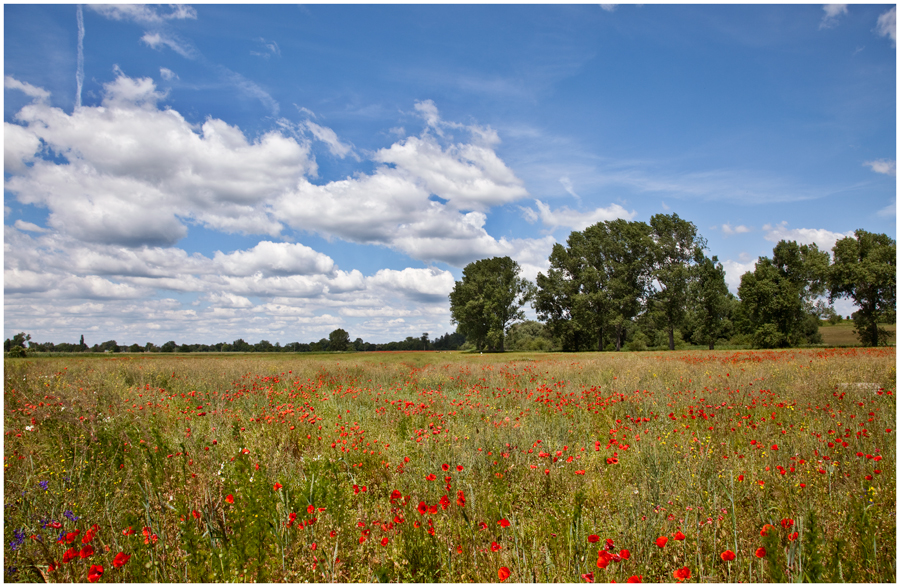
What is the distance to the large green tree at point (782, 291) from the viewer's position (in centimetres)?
4397

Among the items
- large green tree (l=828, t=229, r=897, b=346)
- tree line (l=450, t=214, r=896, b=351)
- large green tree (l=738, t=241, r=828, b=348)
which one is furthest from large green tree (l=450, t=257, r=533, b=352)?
large green tree (l=828, t=229, r=897, b=346)

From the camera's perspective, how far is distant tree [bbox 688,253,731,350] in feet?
152

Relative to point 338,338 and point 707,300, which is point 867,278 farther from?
point 338,338

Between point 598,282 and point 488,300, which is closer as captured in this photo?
point 598,282

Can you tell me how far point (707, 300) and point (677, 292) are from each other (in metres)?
4.44

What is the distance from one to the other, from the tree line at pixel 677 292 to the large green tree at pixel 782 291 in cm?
10

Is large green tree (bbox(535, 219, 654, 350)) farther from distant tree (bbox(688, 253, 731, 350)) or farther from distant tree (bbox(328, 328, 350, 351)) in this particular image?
distant tree (bbox(328, 328, 350, 351))

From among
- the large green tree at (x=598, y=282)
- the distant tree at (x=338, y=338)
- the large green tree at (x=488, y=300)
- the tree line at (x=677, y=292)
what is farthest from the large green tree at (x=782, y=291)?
the distant tree at (x=338, y=338)

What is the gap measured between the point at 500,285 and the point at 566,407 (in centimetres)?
4978

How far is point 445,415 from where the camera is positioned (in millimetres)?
7328

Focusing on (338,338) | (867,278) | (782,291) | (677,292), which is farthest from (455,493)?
(338,338)

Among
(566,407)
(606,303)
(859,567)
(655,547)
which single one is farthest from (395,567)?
(606,303)

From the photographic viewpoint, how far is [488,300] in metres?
56.1

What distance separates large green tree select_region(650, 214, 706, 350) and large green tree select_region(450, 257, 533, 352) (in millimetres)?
16175
